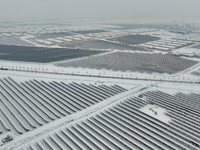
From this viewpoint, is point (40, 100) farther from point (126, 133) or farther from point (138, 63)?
point (138, 63)

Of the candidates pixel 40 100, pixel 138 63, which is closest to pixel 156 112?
pixel 40 100

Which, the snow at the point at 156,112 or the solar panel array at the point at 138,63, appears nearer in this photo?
the snow at the point at 156,112

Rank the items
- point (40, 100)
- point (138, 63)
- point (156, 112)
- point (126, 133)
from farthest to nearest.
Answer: point (138, 63) < point (40, 100) < point (156, 112) < point (126, 133)

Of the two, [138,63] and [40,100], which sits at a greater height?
[138,63]

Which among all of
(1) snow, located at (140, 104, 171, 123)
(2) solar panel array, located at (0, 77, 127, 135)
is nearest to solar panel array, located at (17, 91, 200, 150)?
(1) snow, located at (140, 104, 171, 123)

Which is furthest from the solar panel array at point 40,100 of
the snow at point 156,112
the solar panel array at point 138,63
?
the solar panel array at point 138,63

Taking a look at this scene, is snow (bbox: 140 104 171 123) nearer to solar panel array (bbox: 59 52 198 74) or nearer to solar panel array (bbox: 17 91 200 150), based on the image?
solar panel array (bbox: 17 91 200 150)

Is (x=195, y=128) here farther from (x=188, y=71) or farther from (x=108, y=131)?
(x=188, y=71)

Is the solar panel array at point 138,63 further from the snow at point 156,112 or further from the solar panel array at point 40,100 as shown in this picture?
the snow at point 156,112
